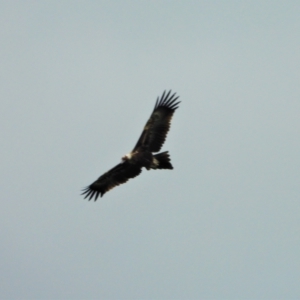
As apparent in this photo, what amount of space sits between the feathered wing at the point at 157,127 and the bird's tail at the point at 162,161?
1.66 ft

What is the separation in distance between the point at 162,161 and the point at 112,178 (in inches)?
128

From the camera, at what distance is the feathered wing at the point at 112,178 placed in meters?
34.7

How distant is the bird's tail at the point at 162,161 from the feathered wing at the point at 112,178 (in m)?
1.19

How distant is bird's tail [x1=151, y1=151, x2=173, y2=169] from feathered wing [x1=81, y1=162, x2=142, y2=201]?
1.19 m

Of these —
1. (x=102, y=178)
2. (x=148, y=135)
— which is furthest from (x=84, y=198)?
(x=148, y=135)

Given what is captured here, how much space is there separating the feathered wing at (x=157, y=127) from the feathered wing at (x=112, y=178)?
1119mm

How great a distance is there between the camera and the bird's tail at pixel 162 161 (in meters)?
33.2

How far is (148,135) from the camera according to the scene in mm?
33812

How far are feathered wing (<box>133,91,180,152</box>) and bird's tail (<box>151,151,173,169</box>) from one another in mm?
506

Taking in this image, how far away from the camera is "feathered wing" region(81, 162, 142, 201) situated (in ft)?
114

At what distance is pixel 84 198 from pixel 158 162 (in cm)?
451

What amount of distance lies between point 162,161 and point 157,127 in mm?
1591

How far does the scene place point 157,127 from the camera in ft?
111

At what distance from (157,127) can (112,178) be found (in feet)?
10.9
